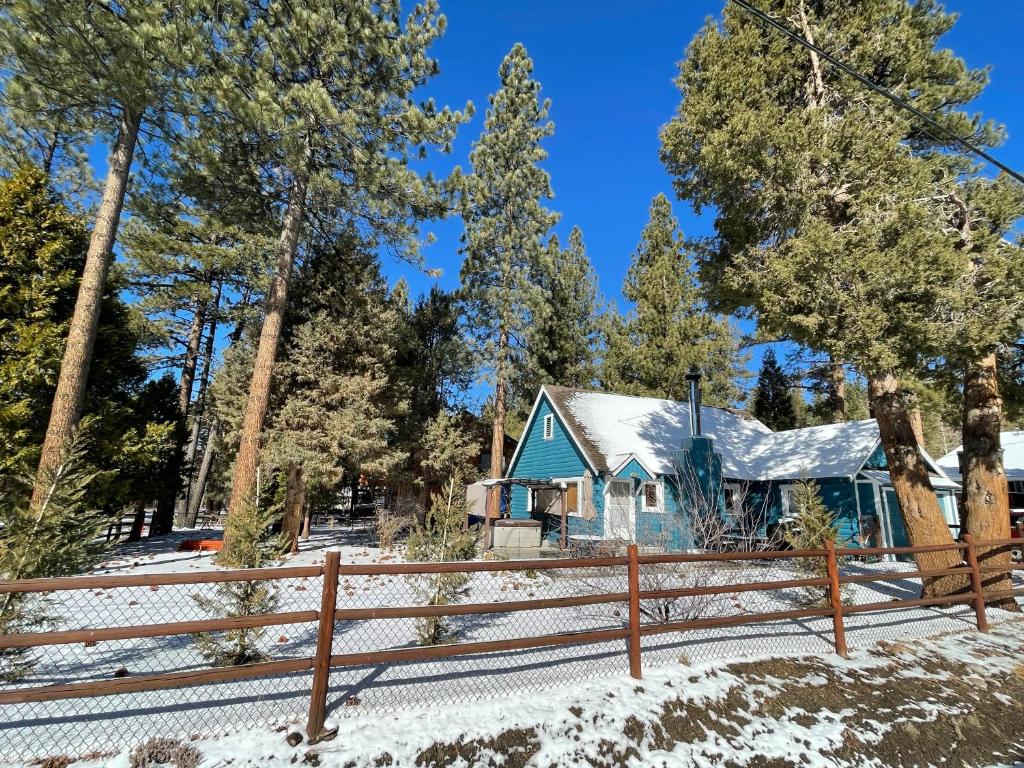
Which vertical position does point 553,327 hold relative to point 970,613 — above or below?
above

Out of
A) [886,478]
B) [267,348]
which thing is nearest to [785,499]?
[886,478]

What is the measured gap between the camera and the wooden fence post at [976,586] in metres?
6.80

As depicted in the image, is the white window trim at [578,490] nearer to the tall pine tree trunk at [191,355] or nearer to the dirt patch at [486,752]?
the dirt patch at [486,752]

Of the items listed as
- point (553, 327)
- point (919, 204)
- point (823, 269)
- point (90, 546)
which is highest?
point (553, 327)

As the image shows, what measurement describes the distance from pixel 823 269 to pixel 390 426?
11.7m

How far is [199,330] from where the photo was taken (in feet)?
66.9

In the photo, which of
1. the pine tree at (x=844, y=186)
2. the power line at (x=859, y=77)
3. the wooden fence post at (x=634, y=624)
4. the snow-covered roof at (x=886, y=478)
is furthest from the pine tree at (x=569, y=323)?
the wooden fence post at (x=634, y=624)

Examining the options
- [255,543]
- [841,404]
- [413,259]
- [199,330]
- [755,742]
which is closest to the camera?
[755,742]

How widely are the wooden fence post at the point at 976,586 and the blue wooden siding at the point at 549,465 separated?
9.11 m

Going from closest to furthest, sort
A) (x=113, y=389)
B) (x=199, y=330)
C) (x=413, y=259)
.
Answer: (x=113, y=389)
(x=413, y=259)
(x=199, y=330)

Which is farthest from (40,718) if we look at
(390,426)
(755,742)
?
(390,426)

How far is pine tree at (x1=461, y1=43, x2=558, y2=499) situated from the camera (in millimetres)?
20750

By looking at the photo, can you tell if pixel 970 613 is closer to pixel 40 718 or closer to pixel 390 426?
pixel 40 718

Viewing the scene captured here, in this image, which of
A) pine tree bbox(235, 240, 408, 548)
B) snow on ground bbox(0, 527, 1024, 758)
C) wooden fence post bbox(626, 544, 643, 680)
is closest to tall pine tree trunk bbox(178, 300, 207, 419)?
pine tree bbox(235, 240, 408, 548)
